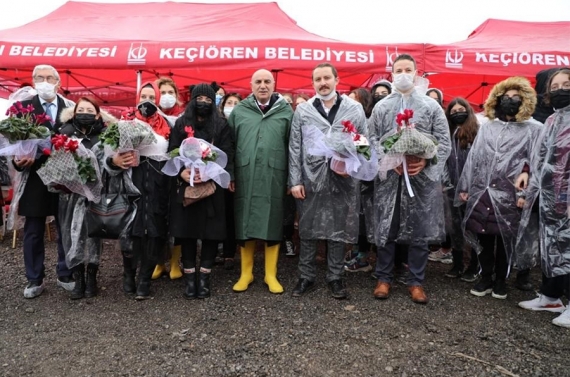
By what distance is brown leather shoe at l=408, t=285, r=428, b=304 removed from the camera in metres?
3.25

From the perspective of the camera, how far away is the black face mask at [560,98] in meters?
3.02

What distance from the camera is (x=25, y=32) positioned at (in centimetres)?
762

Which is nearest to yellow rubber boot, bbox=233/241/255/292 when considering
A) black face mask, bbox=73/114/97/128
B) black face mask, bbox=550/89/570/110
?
black face mask, bbox=73/114/97/128

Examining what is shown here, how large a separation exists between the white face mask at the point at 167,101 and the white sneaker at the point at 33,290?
5.89 feet

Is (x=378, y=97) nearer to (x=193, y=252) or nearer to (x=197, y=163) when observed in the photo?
(x=197, y=163)

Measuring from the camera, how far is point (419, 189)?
3.25 metres

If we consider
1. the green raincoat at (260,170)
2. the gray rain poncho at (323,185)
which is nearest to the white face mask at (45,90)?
the green raincoat at (260,170)

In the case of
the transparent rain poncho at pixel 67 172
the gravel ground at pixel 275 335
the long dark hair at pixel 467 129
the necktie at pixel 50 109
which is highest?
the necktie at pixel 50 109

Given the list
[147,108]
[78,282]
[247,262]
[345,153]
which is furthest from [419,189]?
[78,282]

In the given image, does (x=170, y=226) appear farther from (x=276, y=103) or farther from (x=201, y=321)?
(x=276, y=103)

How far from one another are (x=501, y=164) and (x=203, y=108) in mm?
2357

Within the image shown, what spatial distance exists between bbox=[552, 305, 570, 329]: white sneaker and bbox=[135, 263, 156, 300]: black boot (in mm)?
2965

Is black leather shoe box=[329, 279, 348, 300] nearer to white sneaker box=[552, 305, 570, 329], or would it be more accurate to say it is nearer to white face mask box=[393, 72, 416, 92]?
white sneaker box=[552, 305, 570, 329]

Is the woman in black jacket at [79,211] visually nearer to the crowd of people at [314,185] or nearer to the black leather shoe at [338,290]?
the crowd of people at [314,185]
